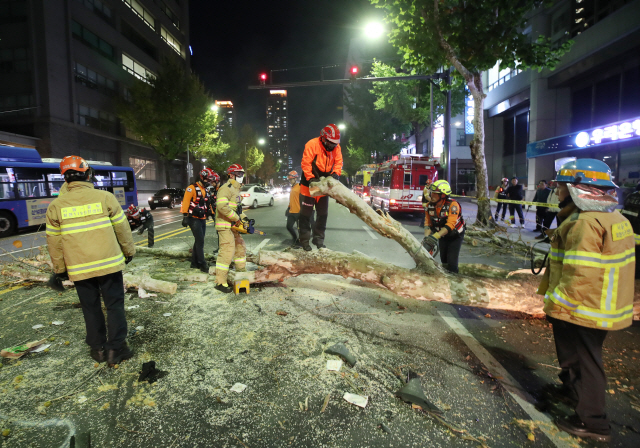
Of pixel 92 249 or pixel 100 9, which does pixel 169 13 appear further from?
pixel 92 249

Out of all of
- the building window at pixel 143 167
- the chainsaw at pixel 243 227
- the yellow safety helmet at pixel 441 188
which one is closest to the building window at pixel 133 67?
the building window at pixel 143 167

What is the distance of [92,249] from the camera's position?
300cm

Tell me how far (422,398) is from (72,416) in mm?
2547

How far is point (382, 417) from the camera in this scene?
7.72 feet

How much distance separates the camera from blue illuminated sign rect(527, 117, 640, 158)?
48.9 feet

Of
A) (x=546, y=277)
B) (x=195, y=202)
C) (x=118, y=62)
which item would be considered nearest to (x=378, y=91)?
(x=118, y=62)

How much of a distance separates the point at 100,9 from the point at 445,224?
117 feet

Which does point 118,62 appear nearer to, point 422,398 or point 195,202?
point 195,202

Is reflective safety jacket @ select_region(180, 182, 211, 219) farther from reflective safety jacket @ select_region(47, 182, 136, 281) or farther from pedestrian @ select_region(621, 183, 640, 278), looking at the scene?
pedestrian @ select_region(621, 183, 640, 278)

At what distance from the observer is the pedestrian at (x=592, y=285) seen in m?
2.12

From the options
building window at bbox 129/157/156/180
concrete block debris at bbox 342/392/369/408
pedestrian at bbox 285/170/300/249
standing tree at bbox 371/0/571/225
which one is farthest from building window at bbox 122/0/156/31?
concrete block debris at bbox 342/392/369/408

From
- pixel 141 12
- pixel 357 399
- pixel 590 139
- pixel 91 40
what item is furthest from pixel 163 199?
pixel 590 139

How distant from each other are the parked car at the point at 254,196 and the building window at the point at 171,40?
92.1 ft

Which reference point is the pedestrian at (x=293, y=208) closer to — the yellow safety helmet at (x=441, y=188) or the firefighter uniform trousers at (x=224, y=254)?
the firefighter uniform trousers at (x=224, y=254)
